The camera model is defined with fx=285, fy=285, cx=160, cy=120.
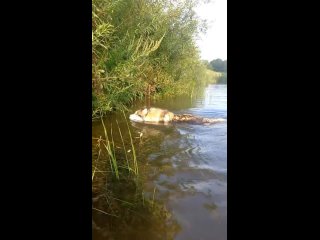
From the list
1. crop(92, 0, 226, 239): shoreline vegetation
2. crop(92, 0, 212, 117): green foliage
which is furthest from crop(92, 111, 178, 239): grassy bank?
crop(92, 0, 212, 117): green foliage

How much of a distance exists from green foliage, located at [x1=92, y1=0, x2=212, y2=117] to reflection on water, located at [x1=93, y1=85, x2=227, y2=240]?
128mm

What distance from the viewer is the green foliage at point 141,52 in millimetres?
1547

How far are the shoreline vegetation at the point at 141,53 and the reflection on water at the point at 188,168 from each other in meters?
0.12

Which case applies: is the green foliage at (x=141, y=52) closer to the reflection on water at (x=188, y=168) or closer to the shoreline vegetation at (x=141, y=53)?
the shoreline vegetation at (x=141, y=53)

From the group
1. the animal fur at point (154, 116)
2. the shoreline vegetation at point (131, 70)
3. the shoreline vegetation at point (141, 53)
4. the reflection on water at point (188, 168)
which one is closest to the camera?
the reflection on water at point (188, 168)

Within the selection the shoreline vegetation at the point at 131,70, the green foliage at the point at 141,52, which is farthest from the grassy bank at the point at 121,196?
the green foliage at the point at 141,52

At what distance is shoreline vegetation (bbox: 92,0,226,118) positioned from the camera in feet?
5.07

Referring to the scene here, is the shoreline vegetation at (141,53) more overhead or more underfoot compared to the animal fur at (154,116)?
more overhead
